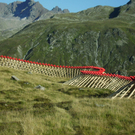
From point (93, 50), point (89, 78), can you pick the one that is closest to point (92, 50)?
point (93, 50)

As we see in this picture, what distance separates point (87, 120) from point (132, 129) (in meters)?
1.79

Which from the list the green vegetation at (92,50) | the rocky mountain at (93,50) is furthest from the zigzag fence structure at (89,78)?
the green vegetation at (92,50)

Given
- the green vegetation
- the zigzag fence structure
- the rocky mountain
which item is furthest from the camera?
the green vegetation

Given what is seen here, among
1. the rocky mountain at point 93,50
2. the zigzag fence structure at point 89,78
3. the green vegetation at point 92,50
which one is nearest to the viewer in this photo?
the zigzag fence structure at point 89,78

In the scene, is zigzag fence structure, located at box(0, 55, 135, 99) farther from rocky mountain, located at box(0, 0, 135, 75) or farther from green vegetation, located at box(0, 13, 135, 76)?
green vegetation, located at box(0, 13, 135, 76)

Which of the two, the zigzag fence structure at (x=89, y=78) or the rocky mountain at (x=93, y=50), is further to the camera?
the rocky mountain at (x=93, y=50)

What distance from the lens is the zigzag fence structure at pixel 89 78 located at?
1390 centimetres

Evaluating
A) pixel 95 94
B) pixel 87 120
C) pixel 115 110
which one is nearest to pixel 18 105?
pixel 87 120

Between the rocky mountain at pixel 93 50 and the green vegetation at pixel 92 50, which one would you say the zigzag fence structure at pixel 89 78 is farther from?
the green vegetation at pixel 92 50

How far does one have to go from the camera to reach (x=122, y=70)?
140 m

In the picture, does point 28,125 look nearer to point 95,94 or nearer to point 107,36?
point 95,94

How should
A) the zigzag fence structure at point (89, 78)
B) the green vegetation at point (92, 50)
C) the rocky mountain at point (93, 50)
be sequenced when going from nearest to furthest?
the zigzag fence structure at point (89, 78), the rocky mountain at point (93, 50), the green vegetation at point (92, 50)

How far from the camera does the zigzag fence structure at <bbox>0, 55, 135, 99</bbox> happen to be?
13898mm

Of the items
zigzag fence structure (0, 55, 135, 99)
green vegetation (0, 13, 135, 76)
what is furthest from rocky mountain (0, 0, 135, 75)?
zigzag fence structure (0, 55, 135, 99)
